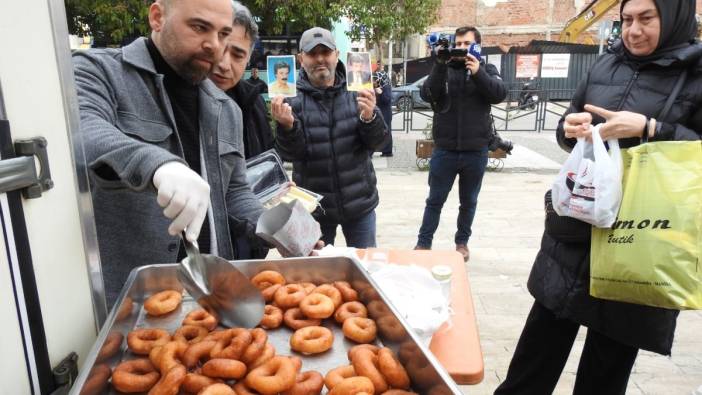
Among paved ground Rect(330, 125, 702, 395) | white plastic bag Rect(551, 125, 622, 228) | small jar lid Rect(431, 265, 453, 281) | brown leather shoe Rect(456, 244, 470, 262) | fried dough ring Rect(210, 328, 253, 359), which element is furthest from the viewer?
brown leather shoe Rect(456, 244, 470, 262)

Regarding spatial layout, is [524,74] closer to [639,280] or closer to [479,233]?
Answer: [479,233]

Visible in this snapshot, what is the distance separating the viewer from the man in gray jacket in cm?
156

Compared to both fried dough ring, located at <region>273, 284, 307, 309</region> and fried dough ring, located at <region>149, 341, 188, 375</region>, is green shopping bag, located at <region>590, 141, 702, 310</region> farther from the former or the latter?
fried dough ring, located at <region>149, 341, 188, 375</region>

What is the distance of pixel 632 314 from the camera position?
7.23ft

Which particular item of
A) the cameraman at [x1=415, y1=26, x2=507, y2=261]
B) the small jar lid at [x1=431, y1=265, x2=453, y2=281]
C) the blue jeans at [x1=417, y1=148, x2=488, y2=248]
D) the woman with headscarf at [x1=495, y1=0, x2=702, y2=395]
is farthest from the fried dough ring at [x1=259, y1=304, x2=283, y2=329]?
the blue jeans at [x1=417, y1=148, x2=488, y2=248]

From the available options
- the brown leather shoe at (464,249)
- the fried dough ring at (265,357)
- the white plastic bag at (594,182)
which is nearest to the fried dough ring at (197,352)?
the fried dough ring at (265,357)

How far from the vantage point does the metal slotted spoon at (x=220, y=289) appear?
4.28ft

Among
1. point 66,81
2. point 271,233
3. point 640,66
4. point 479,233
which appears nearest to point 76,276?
point 66,81

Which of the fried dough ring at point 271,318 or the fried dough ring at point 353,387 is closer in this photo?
the fried dough ring at point 353,387

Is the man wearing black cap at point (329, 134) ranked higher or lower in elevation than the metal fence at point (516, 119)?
higher

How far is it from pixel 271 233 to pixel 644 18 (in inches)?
74.6

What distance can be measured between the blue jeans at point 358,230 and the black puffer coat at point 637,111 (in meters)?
1.50

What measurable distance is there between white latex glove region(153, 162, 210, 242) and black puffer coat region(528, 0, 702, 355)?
1.87m

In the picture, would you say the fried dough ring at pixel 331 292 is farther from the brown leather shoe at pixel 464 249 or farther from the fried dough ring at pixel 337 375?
the brown leather shoe at pixel 464 249
